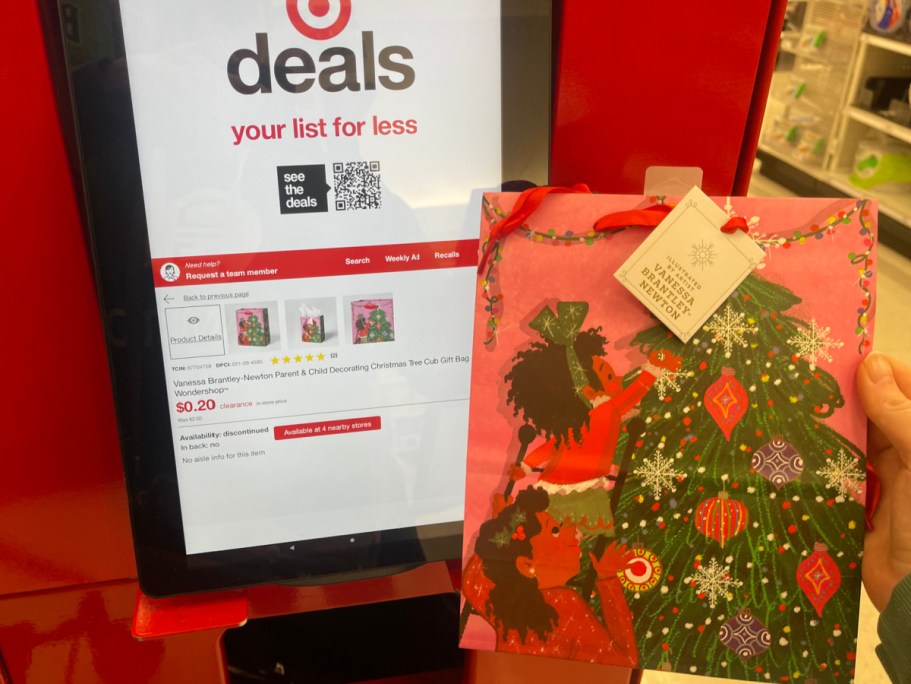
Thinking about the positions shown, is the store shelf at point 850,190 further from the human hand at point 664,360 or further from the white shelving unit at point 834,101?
the human hand at point 664,360

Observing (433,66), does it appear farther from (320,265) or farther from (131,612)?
(131,612)

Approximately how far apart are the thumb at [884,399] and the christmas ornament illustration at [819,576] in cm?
10

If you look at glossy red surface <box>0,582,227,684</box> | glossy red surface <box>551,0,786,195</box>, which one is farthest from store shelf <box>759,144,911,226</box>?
glossy red surface <box>0,582,227,684</box>

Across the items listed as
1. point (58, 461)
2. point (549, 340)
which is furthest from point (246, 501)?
point (549, 340)

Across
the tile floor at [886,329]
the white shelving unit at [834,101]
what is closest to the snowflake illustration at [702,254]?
the tile floor at [886,329]

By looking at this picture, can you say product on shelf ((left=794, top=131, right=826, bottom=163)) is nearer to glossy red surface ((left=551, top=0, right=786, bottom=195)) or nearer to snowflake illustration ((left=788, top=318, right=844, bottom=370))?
glossy red surface ((left=551, top=0, right=786, bottom=195))

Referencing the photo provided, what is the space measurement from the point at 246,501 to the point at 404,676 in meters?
0.36

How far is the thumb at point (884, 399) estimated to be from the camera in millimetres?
570

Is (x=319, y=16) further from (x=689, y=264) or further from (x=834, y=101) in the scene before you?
(x=834, y=101)

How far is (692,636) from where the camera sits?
1.99 feet

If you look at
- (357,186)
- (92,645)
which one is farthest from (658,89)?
(92,645)

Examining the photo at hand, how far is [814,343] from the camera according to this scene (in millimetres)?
592

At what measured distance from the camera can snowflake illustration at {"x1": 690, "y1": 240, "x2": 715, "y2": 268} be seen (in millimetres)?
585

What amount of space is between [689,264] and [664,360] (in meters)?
0.08
